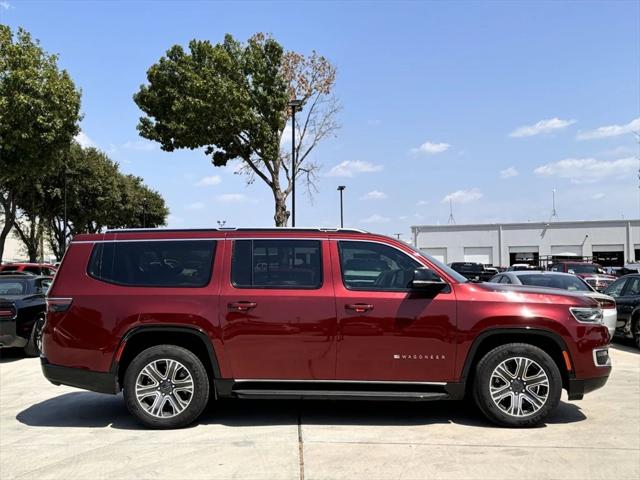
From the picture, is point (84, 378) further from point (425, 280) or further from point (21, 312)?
point (21, 312)

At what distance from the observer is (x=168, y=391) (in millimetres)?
5621

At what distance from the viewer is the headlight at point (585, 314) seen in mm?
5598

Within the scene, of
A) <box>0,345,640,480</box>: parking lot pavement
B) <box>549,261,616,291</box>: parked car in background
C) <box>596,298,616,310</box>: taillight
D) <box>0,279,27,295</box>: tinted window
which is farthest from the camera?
<box>549,261,616,291</box>: parked car in background

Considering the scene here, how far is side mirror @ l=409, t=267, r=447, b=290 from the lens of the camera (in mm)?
5426

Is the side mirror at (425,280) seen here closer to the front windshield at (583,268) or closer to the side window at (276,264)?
the side window at (276,264)

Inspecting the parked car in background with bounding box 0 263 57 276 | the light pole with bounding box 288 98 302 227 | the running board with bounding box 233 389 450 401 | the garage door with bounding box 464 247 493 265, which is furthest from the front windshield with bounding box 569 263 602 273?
the garage door with bounding box 464 247 493 265

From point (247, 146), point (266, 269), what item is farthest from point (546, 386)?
point (247, 146)

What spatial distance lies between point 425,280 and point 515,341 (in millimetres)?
1187

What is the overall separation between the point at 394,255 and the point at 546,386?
195cm

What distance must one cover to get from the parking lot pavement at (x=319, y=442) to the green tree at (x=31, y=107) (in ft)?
60.1

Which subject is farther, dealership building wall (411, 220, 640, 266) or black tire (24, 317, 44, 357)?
dealership building wall (411, 220, 640, 266)

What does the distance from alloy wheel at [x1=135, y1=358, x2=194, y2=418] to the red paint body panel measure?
38cm

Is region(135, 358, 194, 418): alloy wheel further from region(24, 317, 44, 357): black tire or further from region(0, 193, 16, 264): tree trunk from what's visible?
region(0, 193, 16, 264): tree trunk

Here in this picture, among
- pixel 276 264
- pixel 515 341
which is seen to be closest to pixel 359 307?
pixel 276 264
